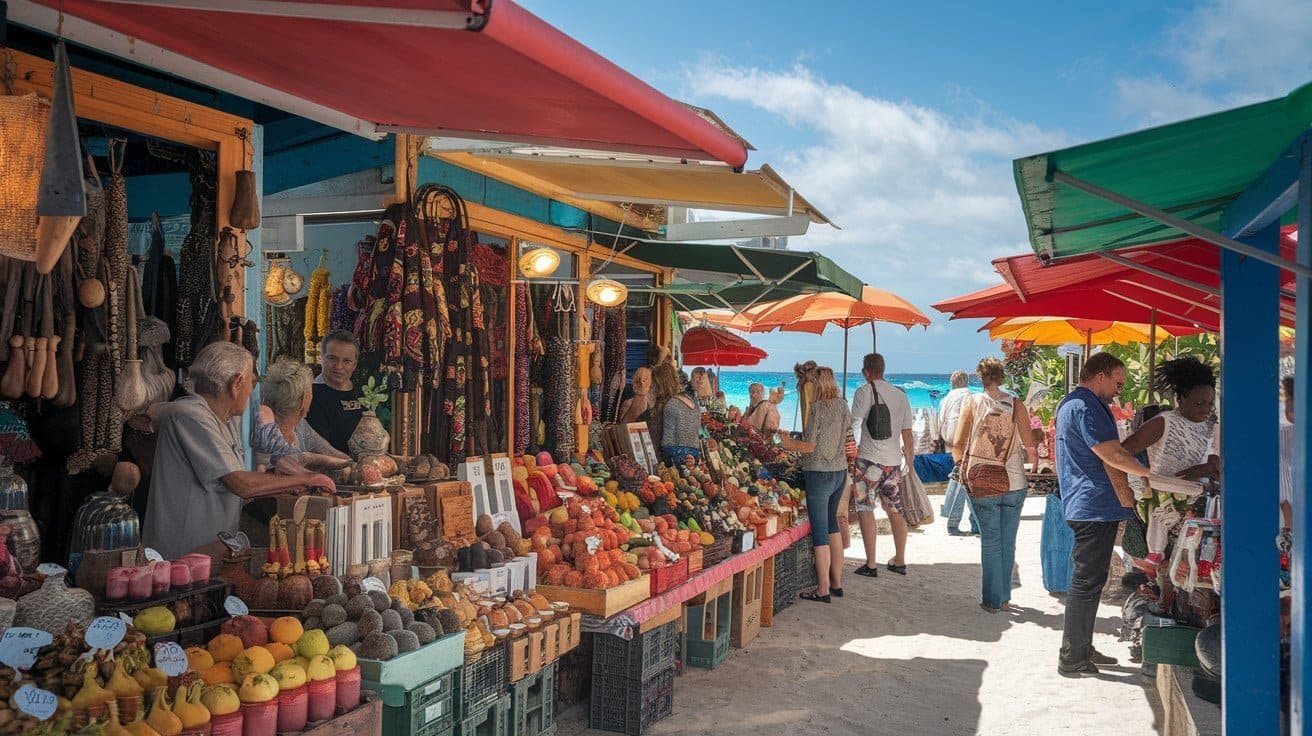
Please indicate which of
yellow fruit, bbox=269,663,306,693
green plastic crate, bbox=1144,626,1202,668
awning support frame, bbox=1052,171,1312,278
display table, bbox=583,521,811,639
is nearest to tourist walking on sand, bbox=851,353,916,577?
display table, bbox=583,521,811,639

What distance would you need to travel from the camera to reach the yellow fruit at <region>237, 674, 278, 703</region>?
267 centimetres

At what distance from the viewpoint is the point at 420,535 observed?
4.39 metres

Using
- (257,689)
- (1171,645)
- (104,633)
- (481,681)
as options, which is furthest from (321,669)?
(1171,645)

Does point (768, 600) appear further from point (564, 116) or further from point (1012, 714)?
point (564, 116)

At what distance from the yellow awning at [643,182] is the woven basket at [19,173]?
9.76 ft

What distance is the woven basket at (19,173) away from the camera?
2.47 metres

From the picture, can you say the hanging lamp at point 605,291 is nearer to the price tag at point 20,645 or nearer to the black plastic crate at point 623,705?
the black plastic crate at point 623,705

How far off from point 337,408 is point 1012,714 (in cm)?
401

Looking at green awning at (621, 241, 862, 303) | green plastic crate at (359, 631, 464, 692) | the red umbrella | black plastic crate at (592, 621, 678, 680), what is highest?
green awning at (621, 241, 862, 303)

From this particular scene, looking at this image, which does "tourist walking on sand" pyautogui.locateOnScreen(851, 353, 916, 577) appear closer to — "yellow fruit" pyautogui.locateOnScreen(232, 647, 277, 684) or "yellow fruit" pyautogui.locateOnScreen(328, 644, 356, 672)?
"yellow fruit" pyautogui.locateOnScreen(328, 644, 356, 672)

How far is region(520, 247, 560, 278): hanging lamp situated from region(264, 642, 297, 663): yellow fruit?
4218 mm

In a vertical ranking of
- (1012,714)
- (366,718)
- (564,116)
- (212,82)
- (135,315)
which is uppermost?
(212,82)

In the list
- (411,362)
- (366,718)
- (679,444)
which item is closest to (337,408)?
(411,362)

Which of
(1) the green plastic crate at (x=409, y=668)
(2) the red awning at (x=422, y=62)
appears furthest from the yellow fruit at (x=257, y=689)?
(2) the red awning at (x=422, y=62)
